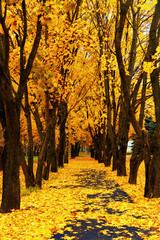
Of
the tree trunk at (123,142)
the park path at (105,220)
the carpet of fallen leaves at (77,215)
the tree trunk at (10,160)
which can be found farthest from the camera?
the tree trunk at (123,142)

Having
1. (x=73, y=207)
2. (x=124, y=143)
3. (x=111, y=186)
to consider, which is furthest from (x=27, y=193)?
(x=124, y=143)

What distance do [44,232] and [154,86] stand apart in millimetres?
6232

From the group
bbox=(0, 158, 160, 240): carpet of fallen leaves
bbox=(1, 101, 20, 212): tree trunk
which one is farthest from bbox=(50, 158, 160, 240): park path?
bbox=(1, 101, 20, 212): tree trunk

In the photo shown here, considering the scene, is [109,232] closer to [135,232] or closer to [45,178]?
[135,232]

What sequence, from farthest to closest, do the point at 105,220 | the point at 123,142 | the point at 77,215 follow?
the point at 123,142 → the point at 77,215 → the point at 105,220

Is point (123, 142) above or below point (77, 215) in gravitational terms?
above

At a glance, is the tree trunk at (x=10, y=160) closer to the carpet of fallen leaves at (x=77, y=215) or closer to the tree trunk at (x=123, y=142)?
the carpet of fallen leaves at (x=77, y=215)

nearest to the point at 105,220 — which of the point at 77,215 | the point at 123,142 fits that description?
the point at 77,215

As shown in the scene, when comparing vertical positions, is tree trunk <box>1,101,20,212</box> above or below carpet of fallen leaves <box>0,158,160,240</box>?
above

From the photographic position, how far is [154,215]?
6973 millimetres

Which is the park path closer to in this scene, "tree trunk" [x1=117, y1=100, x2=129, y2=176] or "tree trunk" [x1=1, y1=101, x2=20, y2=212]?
"tree trunk" [x1=1, y1=101, x2=20, y2=212]

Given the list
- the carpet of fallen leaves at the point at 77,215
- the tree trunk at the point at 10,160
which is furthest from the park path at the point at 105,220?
the tree trunk at the point at 10,160

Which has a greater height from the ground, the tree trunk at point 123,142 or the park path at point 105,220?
the tree trunk at point 123,142

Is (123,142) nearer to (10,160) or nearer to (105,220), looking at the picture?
(105,220)
